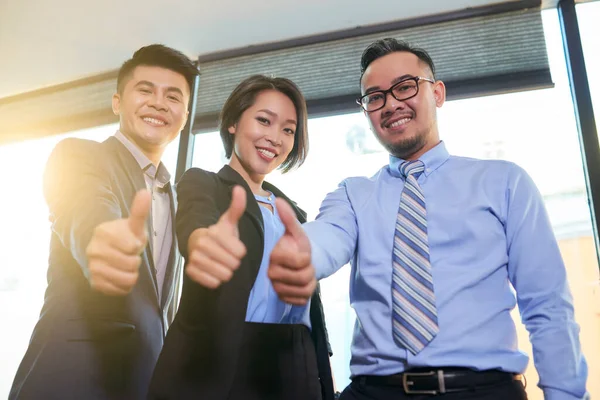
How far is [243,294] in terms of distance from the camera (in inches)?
47.9

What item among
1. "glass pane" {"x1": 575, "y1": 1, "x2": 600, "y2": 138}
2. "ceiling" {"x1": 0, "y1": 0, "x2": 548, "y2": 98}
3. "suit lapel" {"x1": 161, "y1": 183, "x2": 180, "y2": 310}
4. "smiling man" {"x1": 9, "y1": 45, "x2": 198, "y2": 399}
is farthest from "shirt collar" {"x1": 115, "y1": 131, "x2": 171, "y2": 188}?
"glass pane" {"x1": 575, "y1": 1, "x2": 600, "y2": 138}

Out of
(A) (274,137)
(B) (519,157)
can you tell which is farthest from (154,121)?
(B) (519,157)

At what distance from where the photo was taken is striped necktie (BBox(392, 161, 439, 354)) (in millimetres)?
1136

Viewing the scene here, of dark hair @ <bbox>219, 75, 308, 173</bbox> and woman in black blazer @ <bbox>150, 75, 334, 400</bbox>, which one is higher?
dark hair @ <bbox>219, 75, 308, 173</bbox>

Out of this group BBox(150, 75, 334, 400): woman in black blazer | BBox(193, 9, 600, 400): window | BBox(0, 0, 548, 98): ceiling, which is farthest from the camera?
BBox(0, 0, 548, 98): ceiling

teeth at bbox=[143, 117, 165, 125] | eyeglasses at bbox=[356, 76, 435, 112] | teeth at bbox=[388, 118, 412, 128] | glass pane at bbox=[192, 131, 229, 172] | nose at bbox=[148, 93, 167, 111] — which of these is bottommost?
teeth at bbox=[388, 118, 412, 128]

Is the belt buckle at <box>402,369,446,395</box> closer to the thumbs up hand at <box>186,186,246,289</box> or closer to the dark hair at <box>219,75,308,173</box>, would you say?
the thumbs up hand at <box>186,186,246,289</box>

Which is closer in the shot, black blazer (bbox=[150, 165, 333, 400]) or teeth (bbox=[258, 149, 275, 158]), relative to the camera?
black blazer (bbox=[150, 165, 333, 400])

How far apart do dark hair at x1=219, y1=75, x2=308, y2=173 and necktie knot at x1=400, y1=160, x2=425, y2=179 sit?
514mm

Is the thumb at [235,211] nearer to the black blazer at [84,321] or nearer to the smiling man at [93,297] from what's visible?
the smiling man at [93,297]

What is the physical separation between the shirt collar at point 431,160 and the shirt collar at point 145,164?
929 mm

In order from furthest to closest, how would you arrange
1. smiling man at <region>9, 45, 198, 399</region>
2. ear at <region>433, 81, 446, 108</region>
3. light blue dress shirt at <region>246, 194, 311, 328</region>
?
ear at <region>433, 81, 446, 108</region>, light blue dress shirt at <region>246, 194, 311, 328</region>, smiling man at <region>9, 45, 198, 399</region>

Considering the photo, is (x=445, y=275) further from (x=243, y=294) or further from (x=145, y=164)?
(x=145, y=164)

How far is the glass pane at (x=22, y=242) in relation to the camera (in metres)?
3.14
